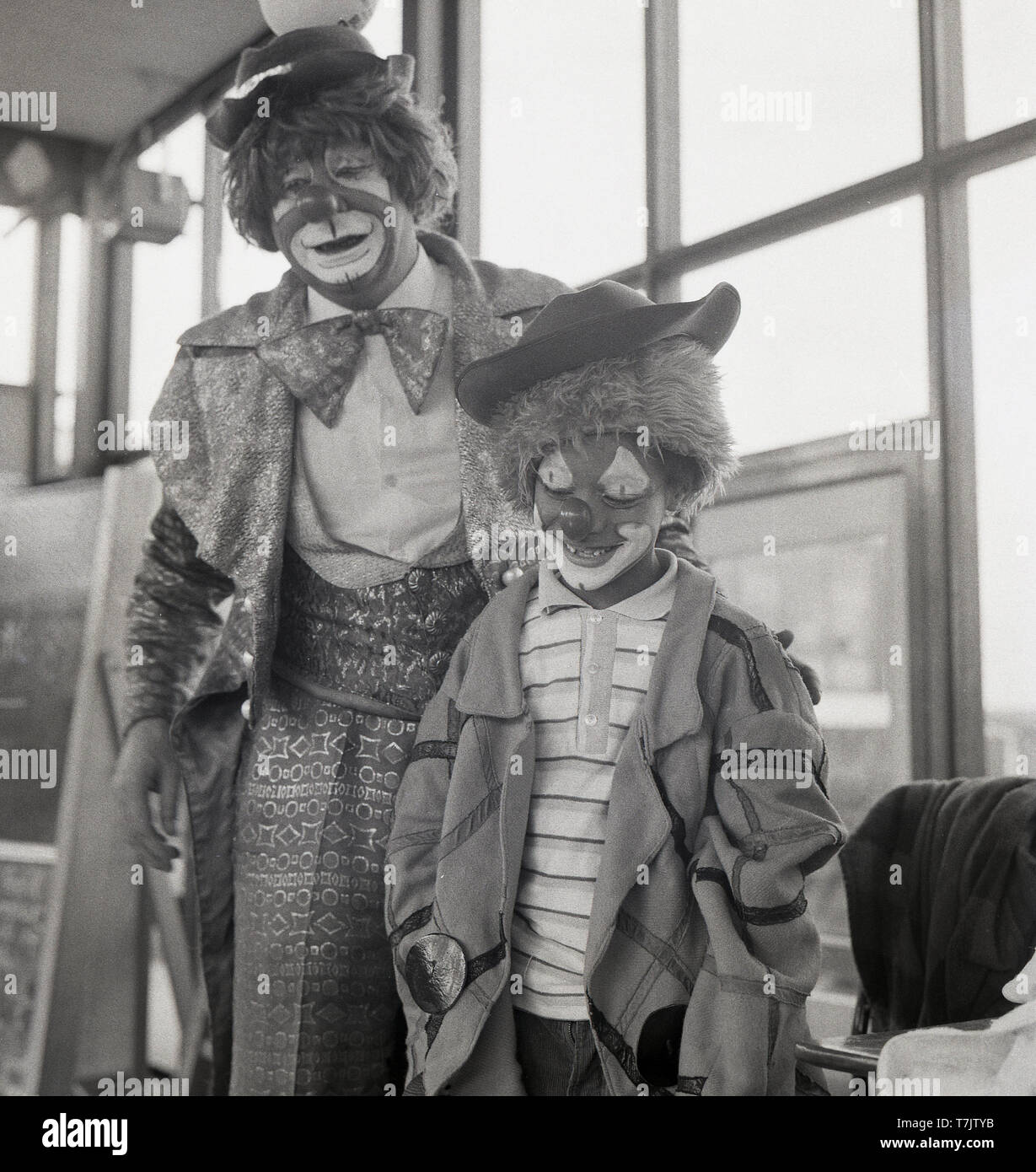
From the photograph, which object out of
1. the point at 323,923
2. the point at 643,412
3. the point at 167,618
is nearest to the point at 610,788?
the point at 643,412

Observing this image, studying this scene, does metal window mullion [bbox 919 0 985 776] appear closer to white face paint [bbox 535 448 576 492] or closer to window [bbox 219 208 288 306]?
white face paint [bbox 535 448 576 492]

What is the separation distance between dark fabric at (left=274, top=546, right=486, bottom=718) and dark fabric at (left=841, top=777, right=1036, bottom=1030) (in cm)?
66

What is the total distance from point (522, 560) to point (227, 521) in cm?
38

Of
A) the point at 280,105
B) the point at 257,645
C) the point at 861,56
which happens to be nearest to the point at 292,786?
the point at 257,645

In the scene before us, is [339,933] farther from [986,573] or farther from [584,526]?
[986,573]

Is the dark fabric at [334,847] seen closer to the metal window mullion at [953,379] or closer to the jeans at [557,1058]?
the jeans at [557,1058]

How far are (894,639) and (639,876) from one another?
3.06ft

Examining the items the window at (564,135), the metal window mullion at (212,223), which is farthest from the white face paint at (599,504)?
the metal window mullion at (212,223)

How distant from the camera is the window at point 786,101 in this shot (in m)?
1.90

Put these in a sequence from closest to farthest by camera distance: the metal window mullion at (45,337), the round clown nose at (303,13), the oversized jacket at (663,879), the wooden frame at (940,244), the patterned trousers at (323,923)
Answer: the oversized jacket at (663,879), the patterned trousers at (323,923), the round clown nose at (303,13), the wooden frame at (940,244), the metal window mullion at (45,337)

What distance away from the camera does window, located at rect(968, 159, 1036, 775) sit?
174 cm

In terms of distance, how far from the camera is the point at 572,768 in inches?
49.0

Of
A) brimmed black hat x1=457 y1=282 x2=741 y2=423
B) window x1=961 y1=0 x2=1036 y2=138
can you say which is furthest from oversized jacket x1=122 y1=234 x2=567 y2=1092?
window x1=961 y1=0 x2=1036 y2=138

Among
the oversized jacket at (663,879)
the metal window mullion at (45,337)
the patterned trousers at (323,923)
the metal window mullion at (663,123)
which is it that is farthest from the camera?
the metal window mullion at (45,337)
